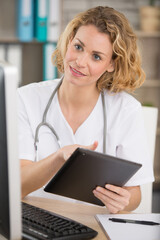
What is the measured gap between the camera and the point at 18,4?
3004 millimetres

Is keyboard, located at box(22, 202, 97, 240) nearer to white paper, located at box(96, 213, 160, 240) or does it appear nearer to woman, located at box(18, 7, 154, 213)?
white paper, located at box(96, 213, 160, 240)

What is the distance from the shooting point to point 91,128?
156 centimetres

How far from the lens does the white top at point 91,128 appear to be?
1471 millimetres

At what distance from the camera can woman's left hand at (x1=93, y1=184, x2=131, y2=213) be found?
3.63 ft

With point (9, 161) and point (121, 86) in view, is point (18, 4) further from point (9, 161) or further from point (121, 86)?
point (9, 161)

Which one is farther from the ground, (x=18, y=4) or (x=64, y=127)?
(x=18, y=4)

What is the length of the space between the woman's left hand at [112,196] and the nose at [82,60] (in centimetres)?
51

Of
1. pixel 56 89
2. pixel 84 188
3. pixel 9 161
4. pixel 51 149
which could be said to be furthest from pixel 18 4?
pixel 9 161

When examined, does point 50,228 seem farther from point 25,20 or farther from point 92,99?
point 25,20

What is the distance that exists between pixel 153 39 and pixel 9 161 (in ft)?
10.1

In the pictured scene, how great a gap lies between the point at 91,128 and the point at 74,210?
44cm

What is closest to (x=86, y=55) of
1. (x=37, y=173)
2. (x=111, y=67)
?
(x=111, y=67)

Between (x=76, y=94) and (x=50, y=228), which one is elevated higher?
(x=76, y=94)

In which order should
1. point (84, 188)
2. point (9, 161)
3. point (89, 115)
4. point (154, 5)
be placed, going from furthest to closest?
1. point (154, 5)
2. point (89, 115)
3. point (84, 188)
4. point (9, 161)
